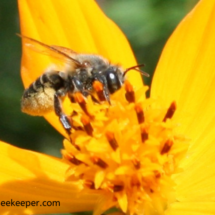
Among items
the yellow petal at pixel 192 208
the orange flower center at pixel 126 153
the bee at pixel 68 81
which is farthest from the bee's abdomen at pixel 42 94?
the yellow petal at pixel 192 208

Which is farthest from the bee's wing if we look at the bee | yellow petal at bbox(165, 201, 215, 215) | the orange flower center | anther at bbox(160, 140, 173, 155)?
yellow petal at bbox(165, 201, 215, 215)

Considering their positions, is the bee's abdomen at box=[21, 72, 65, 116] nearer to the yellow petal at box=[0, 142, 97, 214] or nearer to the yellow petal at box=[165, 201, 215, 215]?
the yellow petal at box=[0, 142, 97, 214]

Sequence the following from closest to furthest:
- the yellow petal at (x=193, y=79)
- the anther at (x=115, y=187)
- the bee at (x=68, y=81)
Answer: the anther at (x=115, y=187) < the bee at (x=68, y=81) < the yellow petal at (x=193, y=79)

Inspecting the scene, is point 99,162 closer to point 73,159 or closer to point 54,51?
point 73,159

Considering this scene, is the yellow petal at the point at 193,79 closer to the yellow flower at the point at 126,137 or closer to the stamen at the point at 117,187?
the yellow flower at the point at 126,137

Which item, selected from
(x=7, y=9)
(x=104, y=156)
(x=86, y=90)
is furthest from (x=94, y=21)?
(x=7, y=9)

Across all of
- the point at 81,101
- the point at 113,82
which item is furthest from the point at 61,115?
the point at 113,82
